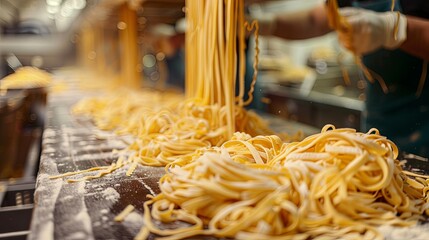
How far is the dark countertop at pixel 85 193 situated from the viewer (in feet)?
2.78

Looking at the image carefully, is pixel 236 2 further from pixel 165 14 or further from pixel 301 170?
pixel 165 14

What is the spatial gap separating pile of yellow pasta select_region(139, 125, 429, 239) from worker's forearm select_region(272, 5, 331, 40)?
184 cm

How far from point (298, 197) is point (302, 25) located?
2.06m

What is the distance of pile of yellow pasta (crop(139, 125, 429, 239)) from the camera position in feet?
2.68

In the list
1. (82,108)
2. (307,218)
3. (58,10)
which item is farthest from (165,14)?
(58,10)

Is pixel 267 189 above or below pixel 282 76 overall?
above

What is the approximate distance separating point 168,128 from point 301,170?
0.83 m

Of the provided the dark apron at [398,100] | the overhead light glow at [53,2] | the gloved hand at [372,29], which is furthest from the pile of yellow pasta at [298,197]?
the overhead light glow at [53,2]

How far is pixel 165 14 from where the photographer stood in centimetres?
287

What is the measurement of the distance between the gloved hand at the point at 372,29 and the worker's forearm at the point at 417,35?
6cm

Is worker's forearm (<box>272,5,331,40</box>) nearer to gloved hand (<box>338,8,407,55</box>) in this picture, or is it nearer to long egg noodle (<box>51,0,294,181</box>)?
gloved hand (<box>338,8,407,55</box>)

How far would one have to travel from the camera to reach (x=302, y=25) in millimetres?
2746

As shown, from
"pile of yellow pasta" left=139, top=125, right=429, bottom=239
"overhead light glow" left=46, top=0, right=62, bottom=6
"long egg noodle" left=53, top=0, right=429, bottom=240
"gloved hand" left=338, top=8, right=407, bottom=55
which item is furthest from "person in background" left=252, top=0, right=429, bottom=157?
"overhead light glow" left=46, top=0, right=62, bottom=6

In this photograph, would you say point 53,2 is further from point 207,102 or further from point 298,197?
point 298,197
